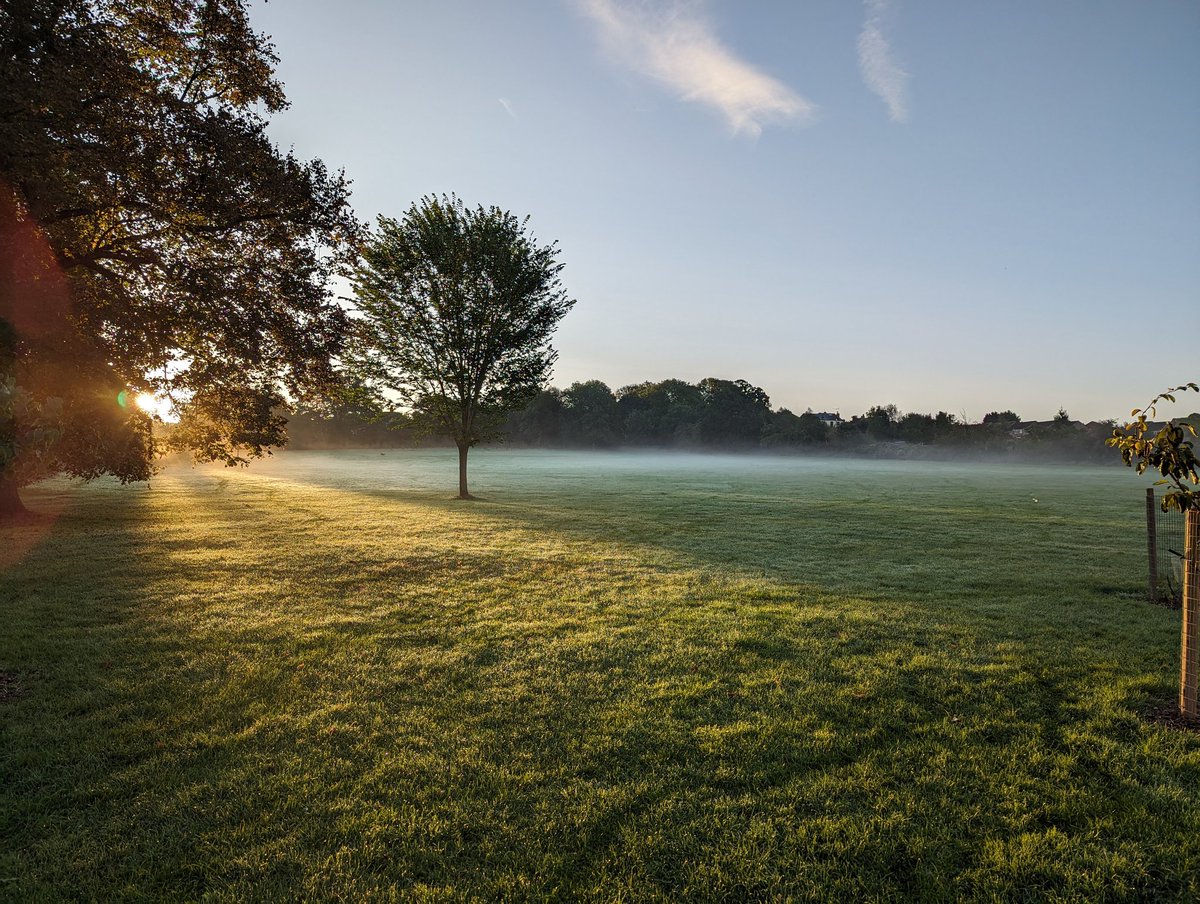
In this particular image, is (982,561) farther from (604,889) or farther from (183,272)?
(183,272)

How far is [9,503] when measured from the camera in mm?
15945

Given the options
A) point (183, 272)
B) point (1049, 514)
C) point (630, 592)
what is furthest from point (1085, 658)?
point (1049, 514)

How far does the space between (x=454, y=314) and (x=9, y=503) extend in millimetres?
16197

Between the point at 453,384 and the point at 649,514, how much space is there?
12.2 metres

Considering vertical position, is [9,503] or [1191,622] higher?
[1191,622]

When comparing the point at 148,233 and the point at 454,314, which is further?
the point at 454,314

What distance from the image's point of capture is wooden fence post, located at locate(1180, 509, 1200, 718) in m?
4.64

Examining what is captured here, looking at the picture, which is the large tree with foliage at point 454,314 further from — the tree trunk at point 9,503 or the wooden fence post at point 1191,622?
the wooden fence post at point 1191,622

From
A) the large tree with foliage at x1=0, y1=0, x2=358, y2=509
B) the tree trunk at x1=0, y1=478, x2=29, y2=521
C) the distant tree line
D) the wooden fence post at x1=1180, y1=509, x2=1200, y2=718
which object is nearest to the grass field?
the wooden fence post at x1=1180, y1=509, x2=1200, y2=718

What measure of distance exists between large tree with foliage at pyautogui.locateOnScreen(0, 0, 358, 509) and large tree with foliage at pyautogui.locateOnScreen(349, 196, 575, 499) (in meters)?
11.1

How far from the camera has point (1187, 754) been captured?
4.17 meters

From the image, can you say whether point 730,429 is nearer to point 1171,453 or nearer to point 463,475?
point 463,475

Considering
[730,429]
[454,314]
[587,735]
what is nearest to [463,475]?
[454,314]

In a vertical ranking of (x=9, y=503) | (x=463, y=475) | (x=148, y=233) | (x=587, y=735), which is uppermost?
(x=148, y=233)
